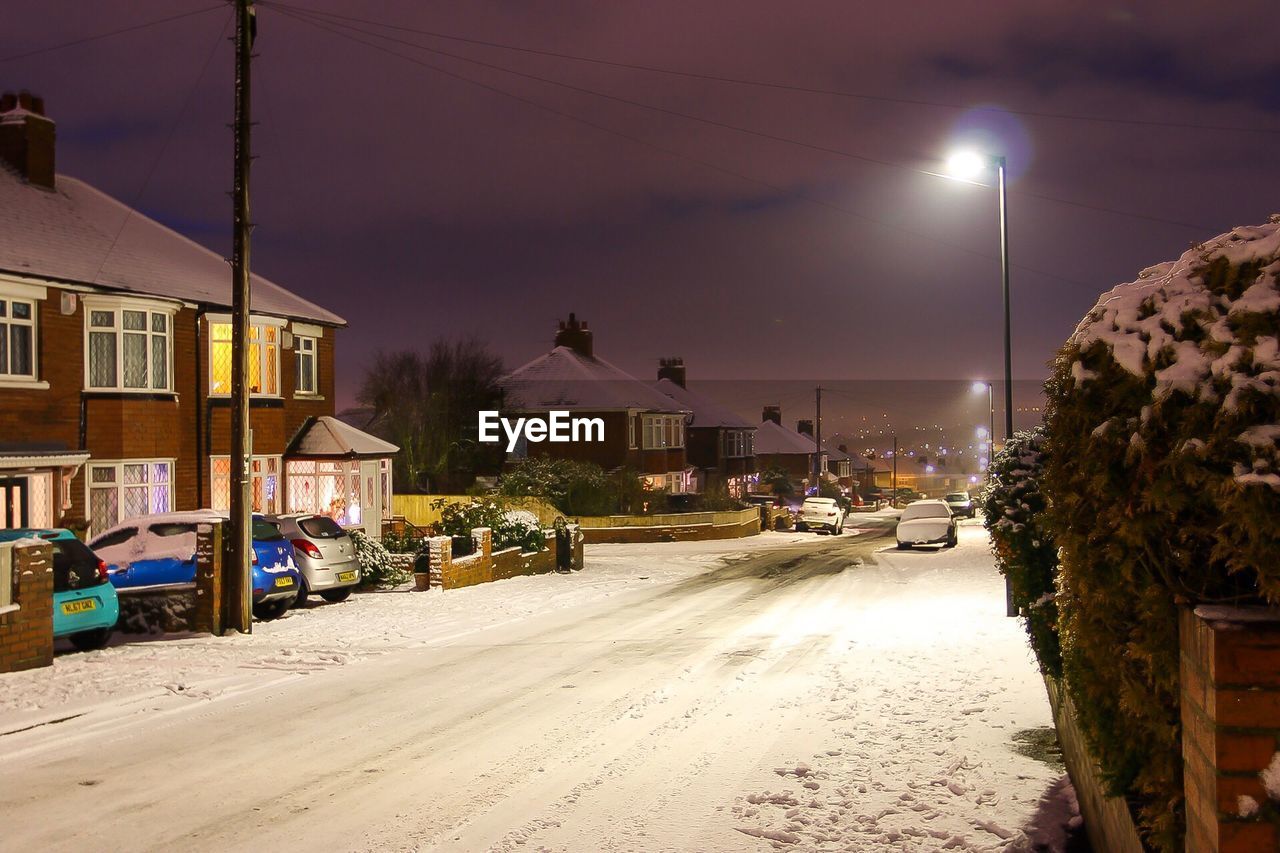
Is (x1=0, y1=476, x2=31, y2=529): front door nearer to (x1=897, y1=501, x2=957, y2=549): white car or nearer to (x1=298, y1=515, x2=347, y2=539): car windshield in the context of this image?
(x1=298, y1=515, x2=347, y2=539): car windshield

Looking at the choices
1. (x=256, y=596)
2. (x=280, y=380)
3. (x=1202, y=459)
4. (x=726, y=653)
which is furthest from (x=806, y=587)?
(x=1202, y=459)

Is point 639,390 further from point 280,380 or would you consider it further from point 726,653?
point 726,653

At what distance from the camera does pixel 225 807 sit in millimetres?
6957

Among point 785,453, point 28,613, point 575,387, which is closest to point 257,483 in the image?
point 28,613

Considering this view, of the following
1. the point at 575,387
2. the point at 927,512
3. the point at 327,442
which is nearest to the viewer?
the point at 327,442

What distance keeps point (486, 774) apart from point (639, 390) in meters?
50.2

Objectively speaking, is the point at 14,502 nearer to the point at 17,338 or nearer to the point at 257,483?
the point at 17,338

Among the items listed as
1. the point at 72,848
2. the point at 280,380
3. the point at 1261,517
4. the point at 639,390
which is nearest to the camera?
the point at 1261,517

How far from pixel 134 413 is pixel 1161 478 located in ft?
73.4

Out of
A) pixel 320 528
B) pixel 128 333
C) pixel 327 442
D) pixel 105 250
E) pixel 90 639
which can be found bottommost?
pixel 90 639

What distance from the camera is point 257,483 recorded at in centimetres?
2625

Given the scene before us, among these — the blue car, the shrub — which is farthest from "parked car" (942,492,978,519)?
the blue car

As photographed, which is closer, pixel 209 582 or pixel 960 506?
pixel 209 582

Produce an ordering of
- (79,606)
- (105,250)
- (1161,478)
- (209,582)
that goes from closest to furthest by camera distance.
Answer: (1161,478) → (79,606) → (209,582) → (105,250)
